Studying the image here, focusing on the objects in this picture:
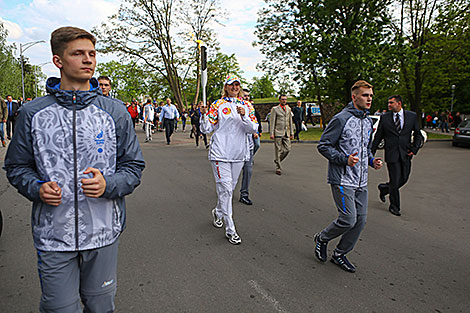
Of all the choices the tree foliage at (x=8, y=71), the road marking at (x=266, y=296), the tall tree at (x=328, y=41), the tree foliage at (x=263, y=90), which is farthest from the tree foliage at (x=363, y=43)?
the tree foliage at (x=263, y=90)

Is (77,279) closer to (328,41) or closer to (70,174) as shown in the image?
(70,174)

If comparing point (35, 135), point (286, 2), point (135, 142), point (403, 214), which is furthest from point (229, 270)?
point (286, 2)

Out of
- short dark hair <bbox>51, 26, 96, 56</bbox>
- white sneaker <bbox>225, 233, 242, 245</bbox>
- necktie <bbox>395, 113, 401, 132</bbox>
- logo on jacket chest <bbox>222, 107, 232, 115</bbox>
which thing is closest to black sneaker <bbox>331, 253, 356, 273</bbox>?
white sneaker <bbox>225, 233, 242, 245</bbox>

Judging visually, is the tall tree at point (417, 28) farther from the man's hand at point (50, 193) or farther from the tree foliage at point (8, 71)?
the tree foliage at point (8, 71)

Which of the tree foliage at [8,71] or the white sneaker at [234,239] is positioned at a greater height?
the tree foliage at [8,71]

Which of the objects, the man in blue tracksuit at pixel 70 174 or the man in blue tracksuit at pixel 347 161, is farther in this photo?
the man in blue tracksuit at pixel 347 161

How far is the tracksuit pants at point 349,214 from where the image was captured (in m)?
3.70

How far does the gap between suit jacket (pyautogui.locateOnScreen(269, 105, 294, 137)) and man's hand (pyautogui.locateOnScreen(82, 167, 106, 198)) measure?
25.0 feet

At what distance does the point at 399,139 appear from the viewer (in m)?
6.13

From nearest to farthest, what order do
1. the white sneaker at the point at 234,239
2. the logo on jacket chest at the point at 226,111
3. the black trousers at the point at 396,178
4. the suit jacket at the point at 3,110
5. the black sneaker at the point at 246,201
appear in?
the white sneaker at the point at 234,239, the logo on jacket chest at the point at 226,111, the black trousers at the point at 396,178, the black sneaker at the point at 246,201, the suit jacket at the point at 3,110

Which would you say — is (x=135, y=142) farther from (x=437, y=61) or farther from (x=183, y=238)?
(x=437, y=61)

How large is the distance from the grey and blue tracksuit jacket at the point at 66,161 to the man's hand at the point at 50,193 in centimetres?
5

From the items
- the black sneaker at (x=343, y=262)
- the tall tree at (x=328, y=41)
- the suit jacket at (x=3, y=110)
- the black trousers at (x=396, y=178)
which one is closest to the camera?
the black sneaker at (x=343, y=262)

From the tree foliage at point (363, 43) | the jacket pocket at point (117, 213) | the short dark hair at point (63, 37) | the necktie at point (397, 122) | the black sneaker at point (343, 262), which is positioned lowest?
the black sneaker at point (343, 262)
